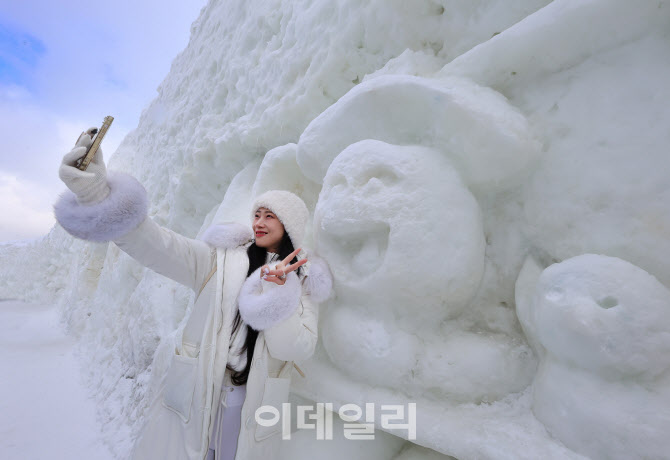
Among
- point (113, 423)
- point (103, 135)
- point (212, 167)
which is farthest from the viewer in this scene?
point (212, 167)

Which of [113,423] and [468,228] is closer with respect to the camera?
[468,228]

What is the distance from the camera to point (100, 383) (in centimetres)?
277

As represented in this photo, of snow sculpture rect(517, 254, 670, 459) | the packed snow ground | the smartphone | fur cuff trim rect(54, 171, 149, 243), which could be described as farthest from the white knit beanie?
the packed snow ground

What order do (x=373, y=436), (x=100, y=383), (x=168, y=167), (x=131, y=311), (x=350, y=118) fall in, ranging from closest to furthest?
(x=373, y=436), (x=350, y=118), (x=100, y=383), (x=131, y=311), (x=168, y=167)

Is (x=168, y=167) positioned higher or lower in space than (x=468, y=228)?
higher

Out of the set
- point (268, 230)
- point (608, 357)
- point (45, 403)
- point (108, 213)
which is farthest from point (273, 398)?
point (45, 403)

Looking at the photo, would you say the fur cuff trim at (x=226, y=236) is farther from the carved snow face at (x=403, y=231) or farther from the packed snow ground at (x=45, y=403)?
the packed snow ground at (x=45, y=403)

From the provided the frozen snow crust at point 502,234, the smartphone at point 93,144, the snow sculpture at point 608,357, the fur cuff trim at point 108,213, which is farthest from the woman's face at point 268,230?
the snow sculpture at point 608,357

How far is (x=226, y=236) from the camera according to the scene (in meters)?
1.09

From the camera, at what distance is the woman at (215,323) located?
87 cm

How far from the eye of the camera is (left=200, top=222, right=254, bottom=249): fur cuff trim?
1.09 meters

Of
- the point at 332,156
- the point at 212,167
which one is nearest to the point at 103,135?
the point at 332,156

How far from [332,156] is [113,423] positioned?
236cm

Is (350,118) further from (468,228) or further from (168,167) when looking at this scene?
(168,167)
